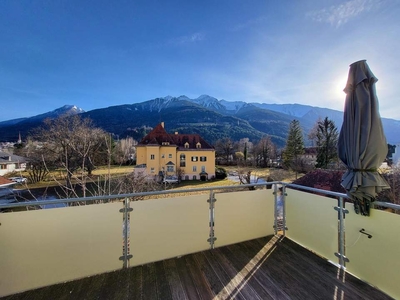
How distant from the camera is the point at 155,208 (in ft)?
7.45

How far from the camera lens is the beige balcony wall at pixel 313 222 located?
227 cm

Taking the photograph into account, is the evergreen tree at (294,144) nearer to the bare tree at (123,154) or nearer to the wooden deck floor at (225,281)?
the bare tree at (123,154)

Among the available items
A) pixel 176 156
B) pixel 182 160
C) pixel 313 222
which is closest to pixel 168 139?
pixel 176 156

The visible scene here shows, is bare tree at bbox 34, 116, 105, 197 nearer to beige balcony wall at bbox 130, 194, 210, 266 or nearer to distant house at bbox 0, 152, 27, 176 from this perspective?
beige balcony wall at bbox 130, 194, 210, 266

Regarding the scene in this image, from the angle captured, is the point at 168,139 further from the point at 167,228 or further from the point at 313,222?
the point at 313,222

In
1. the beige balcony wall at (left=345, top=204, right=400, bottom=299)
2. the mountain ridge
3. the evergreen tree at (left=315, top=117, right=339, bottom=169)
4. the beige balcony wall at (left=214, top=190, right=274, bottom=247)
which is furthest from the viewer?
the mountain ridge

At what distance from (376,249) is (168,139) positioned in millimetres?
25653

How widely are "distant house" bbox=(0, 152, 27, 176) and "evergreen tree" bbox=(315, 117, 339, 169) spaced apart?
130 feet

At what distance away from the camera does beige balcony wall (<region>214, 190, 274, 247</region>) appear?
267 cm

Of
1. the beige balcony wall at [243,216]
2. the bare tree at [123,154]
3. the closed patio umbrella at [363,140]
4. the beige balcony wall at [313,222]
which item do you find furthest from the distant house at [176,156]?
the closed patio umbrella at [363,140]

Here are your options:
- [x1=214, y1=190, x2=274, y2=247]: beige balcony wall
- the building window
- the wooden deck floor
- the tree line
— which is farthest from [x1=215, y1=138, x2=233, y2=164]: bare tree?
the wooden deck floor

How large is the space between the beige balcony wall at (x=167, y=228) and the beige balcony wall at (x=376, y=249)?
1.73m

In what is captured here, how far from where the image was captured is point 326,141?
2361cm

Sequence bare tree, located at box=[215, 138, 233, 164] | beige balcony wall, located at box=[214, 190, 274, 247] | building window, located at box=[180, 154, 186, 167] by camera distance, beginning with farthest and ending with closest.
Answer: bare tree, located at box=[215, 138, 233, 164]
building window, located at box=[180, 154, 186, 167]
beige balcony wall, located at box=[214, 190, 274, 247]
